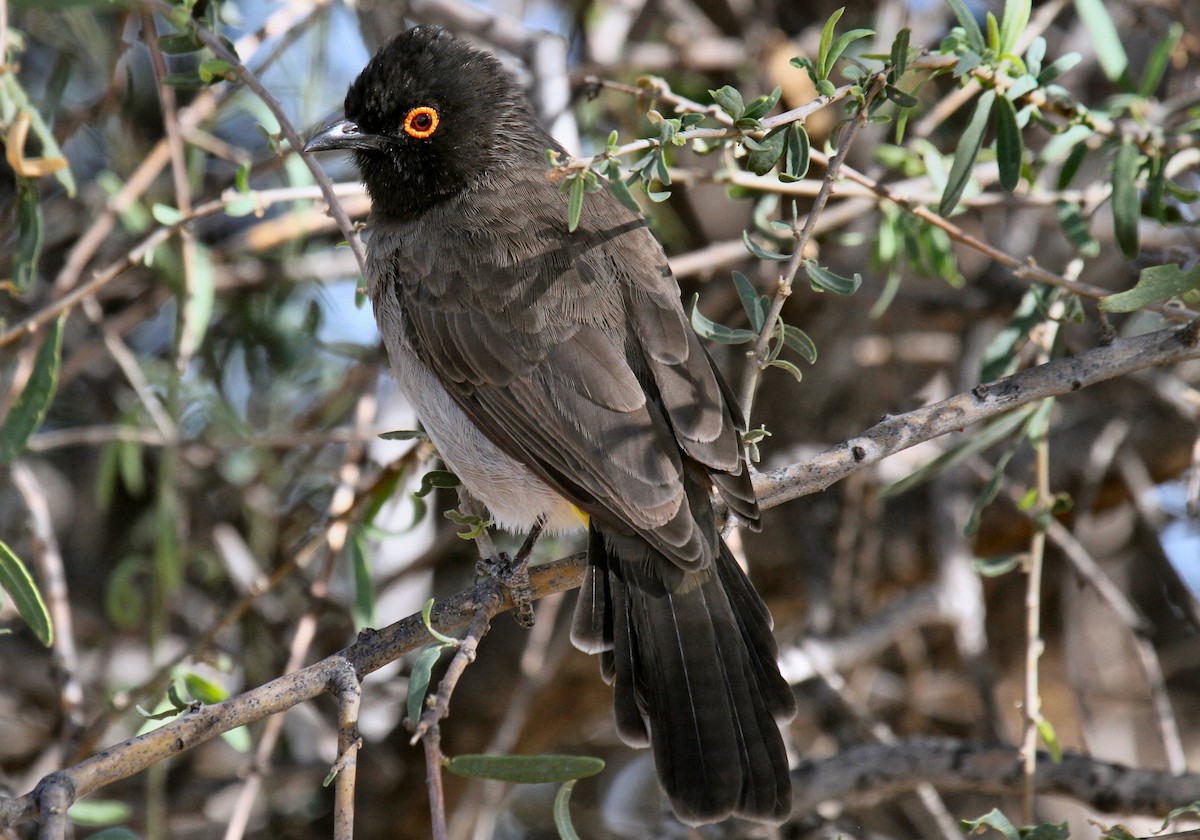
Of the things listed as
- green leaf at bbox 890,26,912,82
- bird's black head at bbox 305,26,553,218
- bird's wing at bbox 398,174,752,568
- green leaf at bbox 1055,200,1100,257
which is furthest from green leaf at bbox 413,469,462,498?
green leaf at bbox 1055,200,1100,257

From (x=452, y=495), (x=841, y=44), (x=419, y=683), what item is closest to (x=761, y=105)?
(x=841, y=44)

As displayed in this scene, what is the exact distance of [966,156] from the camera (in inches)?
111

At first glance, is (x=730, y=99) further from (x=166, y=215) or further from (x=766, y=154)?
(x=166, y=215)

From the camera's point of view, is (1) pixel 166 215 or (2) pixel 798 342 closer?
(2) pixel 798 342

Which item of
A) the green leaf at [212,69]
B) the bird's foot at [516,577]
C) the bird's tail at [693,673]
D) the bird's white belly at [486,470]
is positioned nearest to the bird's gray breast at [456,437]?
the bird's white belly at [486,470]

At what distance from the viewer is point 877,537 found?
4781 millimetres

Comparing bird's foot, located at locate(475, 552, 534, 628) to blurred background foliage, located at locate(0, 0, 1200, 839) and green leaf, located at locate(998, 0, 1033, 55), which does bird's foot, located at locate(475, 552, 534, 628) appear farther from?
green leaf, located at locate(998, 0, 1033, 55)

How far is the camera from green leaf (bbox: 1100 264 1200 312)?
8.30 feet

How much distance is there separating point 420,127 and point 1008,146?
1.75 m

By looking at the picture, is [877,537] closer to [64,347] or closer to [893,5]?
[893,5]

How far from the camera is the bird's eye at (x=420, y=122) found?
3.73 metres

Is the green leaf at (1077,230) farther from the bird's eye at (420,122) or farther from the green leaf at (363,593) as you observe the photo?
the green leaf at (363,593)

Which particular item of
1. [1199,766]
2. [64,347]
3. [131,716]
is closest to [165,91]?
[64,347]

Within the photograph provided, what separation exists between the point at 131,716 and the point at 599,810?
7.07 feet
